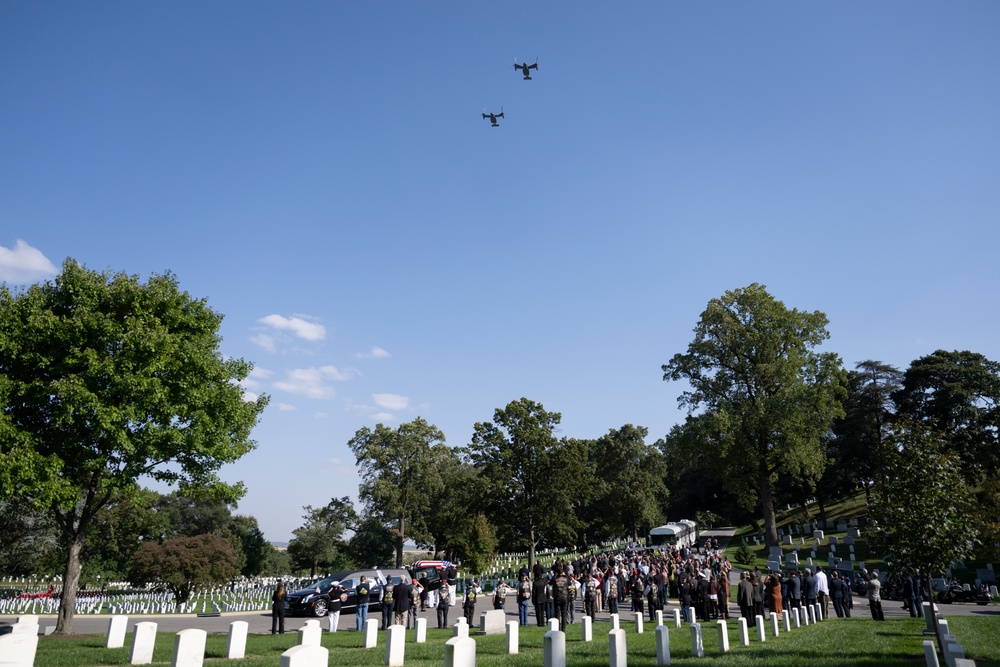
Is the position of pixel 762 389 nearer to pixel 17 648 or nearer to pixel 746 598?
pixel 746 598

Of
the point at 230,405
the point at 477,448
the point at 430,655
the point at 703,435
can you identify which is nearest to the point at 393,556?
the point at 477,448

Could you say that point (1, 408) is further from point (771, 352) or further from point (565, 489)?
point (771, 352)

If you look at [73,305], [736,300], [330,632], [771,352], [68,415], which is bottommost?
[330,632]

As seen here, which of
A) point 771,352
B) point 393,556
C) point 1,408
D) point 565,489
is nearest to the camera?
point 1,408

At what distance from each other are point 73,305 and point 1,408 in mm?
3560

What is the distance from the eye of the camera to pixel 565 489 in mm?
42250

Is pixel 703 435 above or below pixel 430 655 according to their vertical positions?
above

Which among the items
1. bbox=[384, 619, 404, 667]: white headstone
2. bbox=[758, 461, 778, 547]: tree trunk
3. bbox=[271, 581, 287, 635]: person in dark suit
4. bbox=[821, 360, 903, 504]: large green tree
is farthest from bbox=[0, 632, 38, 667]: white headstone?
bbox=[821, 360, 903, 504]: large green tree

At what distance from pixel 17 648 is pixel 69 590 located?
11.8 metres

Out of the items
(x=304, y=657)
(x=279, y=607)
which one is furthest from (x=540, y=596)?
(x=304, y=657)

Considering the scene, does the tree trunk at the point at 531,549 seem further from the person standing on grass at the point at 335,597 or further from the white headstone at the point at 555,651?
the white headstone at the point at 555,651

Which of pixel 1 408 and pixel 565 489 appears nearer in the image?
pixel 1 408

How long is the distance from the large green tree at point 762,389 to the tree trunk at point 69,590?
3020cm

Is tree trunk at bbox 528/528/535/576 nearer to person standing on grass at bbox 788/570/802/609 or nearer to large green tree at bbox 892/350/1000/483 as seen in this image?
person standing on grass at bbox 788/570/802/609
